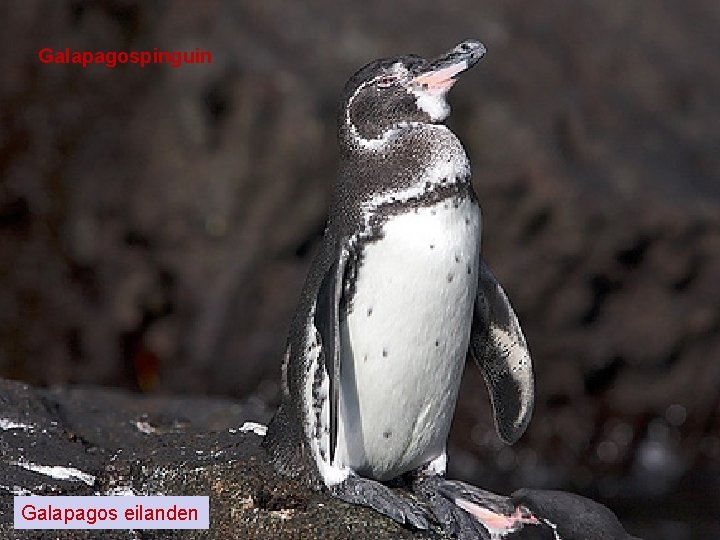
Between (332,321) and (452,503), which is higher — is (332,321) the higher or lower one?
the higher one

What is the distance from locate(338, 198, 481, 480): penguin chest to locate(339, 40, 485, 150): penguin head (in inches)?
8.5

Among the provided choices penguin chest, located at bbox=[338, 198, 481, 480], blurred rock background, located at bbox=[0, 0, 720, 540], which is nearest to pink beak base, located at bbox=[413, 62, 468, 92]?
penguin chest, located at bbox=[338, 198, 481, 480]

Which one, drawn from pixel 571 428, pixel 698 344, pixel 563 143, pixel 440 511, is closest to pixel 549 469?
pixel 571 428

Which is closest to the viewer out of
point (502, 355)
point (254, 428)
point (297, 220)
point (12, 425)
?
point (502, 355)

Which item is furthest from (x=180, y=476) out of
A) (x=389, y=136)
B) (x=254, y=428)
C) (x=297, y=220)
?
(x=297, y=220)

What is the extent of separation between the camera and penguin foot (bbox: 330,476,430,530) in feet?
10.1

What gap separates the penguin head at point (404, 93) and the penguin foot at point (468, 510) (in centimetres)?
86

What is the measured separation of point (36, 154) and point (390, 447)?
3791 millimetres

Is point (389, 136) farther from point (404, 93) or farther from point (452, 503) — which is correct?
point (452, 503)

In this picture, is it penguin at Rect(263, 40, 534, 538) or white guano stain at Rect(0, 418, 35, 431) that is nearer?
penguin at Rect(263, 40, 534, 538)

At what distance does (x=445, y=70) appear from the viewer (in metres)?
3.08

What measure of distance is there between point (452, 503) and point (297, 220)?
3.27 metres

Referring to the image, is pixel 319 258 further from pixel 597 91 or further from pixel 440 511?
pixel 597 91

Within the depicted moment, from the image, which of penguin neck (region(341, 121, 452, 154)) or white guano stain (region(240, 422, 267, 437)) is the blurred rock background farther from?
penguin neck (region(341, 121, 452, 154))
